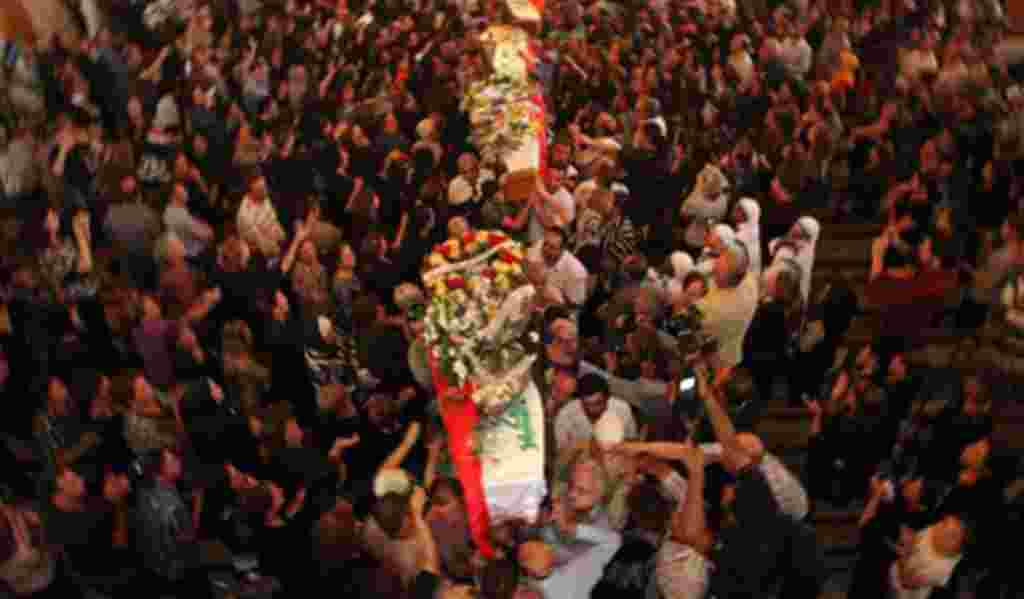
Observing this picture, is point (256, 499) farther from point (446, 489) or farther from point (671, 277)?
point (671, 277)

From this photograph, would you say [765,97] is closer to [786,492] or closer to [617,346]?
[617,346]

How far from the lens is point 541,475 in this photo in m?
5.37

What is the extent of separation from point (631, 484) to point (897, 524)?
1.26 metres

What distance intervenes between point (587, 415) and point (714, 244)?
5.48 ft

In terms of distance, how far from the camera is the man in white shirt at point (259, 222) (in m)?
6.79

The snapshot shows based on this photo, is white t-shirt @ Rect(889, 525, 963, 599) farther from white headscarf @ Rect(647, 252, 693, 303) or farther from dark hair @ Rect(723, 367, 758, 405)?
white headscarf @ Rect(647, 252, 693, 303)

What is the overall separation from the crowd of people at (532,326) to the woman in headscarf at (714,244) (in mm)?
54

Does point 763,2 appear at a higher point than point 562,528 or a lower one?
higher

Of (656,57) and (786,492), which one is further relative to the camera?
(656,57)

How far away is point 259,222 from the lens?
6828 mm

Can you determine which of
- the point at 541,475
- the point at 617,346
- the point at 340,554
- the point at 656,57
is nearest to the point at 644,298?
the point at 617,346

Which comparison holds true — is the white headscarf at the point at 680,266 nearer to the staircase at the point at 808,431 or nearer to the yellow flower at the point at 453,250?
the staircase at the point at 808,431

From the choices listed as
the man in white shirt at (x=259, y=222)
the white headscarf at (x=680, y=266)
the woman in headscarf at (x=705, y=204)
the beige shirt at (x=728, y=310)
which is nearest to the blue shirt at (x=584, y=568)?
the beige shirt at (x=728, y=310)

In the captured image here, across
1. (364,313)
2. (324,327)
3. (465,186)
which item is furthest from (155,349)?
(465,186)
